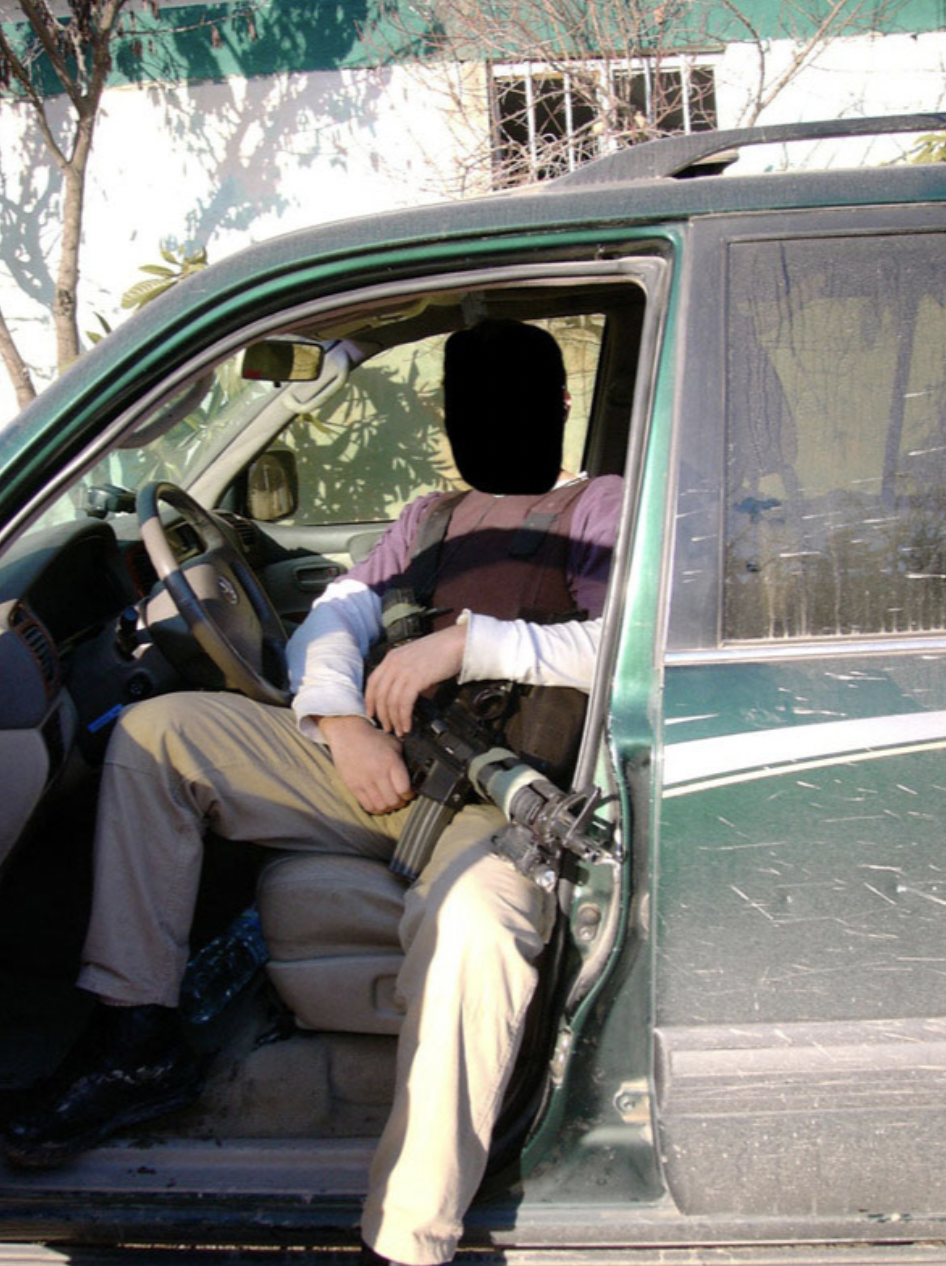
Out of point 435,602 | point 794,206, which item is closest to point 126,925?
point 435,602

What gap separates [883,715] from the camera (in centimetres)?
156

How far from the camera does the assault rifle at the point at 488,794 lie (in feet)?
5.42

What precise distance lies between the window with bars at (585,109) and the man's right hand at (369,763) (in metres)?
4.82

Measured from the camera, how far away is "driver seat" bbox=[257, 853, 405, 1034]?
2053mm

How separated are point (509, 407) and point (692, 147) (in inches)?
27.7

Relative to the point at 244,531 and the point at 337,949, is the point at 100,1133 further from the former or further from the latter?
the point at 244,531

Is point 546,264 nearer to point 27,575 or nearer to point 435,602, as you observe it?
point 435,602

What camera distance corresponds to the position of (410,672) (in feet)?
7.13

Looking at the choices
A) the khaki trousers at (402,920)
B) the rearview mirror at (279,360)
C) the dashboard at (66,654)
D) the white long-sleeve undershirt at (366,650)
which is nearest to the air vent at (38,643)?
the dashboard at (66,654)

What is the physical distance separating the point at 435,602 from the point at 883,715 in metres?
1.08

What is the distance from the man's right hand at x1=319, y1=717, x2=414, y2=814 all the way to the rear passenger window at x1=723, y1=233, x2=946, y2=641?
0.80 metres

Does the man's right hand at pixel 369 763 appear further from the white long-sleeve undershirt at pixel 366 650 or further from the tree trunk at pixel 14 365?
the tree trunk at pixel 14 365

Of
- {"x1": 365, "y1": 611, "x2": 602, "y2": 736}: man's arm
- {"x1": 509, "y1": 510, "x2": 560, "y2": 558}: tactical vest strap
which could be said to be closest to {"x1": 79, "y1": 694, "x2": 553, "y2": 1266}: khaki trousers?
{"x1": 365, "y1": 611, "x2": 602, "y2": 736}: man's arm

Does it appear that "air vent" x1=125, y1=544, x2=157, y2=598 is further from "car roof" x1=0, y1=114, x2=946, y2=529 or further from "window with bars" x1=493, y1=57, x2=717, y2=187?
"window with bars" x1=493, y1=57, x2=717, y2=187
